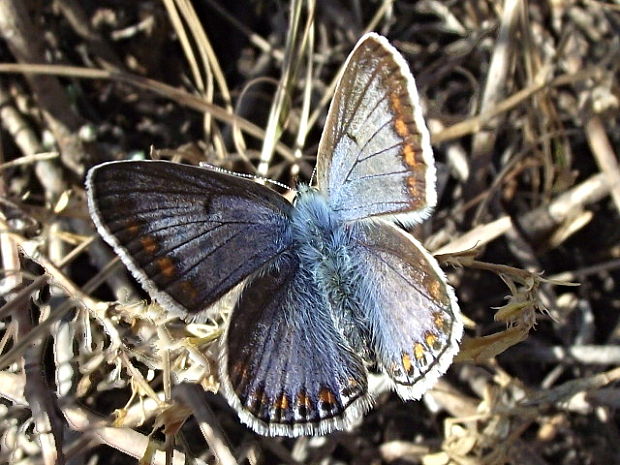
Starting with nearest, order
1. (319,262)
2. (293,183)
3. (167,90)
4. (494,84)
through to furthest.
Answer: (319,262) < (293,183) < (167,90) < (494,84)

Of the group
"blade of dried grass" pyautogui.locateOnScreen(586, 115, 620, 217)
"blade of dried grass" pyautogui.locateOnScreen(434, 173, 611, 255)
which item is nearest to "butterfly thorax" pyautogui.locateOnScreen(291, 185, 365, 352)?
"blade of dried grass" pyautogui.locateOnScreen(434, 173, 611, 255)

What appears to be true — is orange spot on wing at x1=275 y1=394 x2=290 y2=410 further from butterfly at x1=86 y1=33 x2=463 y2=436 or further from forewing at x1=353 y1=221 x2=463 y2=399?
forewing at x1=353 y1=221 x2=463 y2=399

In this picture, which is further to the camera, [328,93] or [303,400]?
[328,93]

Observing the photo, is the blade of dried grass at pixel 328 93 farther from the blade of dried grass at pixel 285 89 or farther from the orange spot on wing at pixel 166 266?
the orange spot on wing at pixel 166 266

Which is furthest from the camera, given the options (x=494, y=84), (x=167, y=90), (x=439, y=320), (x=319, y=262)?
(x=494, y=84)

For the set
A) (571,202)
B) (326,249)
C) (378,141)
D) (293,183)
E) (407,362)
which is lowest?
(571,202)

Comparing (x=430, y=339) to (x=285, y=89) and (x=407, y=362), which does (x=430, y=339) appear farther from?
(x=285, y=89)

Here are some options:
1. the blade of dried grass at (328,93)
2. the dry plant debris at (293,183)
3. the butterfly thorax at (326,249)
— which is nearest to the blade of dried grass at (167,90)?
the dry plant debris at (293,183)

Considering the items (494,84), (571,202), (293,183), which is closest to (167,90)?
(293,183)
